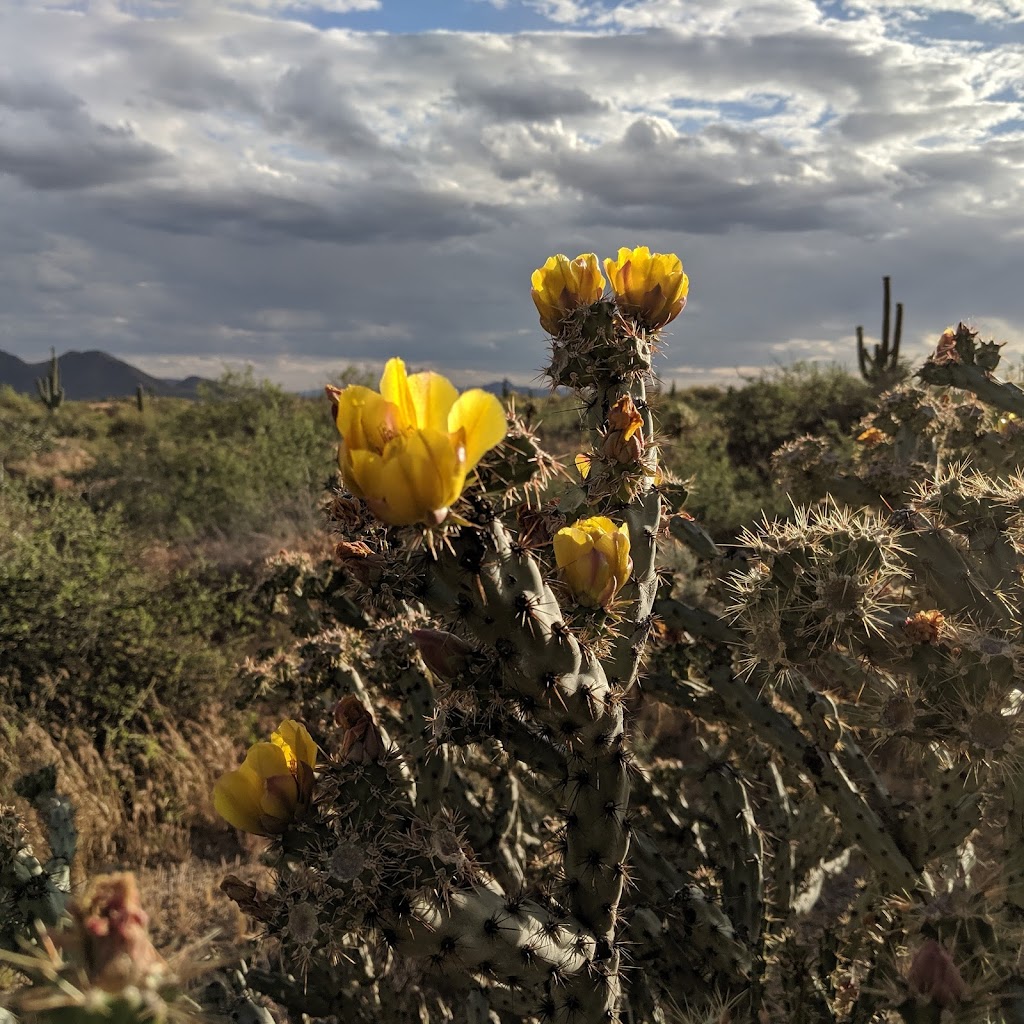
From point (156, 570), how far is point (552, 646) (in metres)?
8.18

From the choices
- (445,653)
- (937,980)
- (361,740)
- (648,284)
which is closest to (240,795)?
(361,740)

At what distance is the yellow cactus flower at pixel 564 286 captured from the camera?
2.31 m

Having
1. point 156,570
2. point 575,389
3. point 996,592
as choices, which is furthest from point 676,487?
point 156,570

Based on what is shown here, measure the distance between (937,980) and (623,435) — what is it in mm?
1349

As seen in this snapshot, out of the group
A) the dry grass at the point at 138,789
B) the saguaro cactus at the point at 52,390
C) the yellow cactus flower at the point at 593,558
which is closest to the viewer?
the yellow cactus flower at the point at 593,558

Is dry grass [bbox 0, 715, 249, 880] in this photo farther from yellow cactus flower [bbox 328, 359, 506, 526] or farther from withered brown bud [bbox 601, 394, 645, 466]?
yellow cactus flower [bbox 328, 359, 506, 526]

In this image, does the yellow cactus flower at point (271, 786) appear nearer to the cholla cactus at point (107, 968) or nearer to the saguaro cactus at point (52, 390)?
the cholla cactus at point (107, 968)

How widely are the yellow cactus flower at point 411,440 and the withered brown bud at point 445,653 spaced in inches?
17.2

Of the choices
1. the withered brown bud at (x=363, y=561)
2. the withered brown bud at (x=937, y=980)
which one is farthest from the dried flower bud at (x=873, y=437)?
the withered brown bud at (x=363, y=561)

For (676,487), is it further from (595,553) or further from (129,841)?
(129,841)

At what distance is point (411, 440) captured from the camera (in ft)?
4.08

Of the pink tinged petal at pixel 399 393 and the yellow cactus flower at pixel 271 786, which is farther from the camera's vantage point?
the yellow cactus flower at pixel 271 786

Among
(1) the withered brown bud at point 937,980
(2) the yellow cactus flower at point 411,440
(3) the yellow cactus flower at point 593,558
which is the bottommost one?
(1) the withered brown bud at point 937,980

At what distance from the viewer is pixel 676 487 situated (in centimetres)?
265
